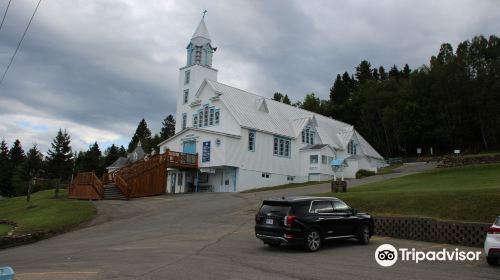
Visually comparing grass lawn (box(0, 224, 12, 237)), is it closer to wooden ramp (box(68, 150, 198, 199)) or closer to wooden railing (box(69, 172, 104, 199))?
wooden railing (box(69, 172, 104, 199))

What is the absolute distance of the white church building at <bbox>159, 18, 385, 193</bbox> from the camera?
44.5 meters

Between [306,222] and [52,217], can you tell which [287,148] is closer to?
[52,217]

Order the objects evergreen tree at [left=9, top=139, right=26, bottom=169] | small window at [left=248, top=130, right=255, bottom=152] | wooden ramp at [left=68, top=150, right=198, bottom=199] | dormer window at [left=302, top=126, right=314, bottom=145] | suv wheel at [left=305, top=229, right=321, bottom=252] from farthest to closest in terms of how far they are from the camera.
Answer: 1. evergreen tree at [left=9, top=139, right=26, bottom=169]
2. dormer window at [left=302, top=126, right=314, bottom=145]
3. small window at [left=248, top=130, right=255, bottom=152]
4. wooden ramp at [left=68, top=150, right=198, bottom=199]
5. suv wheel at [left=305, top=229, right=321, bottom=252]

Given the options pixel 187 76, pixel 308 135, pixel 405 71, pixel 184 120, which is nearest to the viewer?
pixel 184 120

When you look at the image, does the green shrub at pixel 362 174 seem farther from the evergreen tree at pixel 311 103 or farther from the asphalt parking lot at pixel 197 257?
the evergreen tree at pixel 311 103

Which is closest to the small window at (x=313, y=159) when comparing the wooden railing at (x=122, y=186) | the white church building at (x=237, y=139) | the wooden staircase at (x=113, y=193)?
the white church building at (x=237, y=139)

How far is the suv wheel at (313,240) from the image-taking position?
1498 centimetres

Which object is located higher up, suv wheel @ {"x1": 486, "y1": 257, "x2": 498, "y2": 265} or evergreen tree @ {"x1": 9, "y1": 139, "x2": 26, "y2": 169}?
evergreen tree @ {"x1": 9, "y1": 139, "x2": 26, "y2": 169}

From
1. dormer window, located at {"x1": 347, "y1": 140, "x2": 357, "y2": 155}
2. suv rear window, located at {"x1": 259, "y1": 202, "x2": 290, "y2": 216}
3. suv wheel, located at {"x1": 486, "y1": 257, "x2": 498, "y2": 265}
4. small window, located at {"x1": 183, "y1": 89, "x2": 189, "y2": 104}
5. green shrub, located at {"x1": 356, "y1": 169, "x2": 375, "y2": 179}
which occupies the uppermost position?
small window, located at {"x1": 183, "y1": 89, "x2": 189, "y2": 104}

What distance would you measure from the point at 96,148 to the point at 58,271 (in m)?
103

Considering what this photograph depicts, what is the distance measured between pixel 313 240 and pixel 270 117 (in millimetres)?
36259

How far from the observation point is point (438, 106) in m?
76.6

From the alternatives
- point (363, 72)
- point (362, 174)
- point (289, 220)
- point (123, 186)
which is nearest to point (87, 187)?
point (123, 186)

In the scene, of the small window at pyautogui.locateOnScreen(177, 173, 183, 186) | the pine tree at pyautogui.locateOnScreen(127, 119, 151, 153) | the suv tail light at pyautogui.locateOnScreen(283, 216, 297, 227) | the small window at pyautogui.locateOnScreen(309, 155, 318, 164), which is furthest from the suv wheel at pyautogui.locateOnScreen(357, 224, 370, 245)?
the pine tree at pyautogui.locateOnScreen(127, 119, 151, 153)
